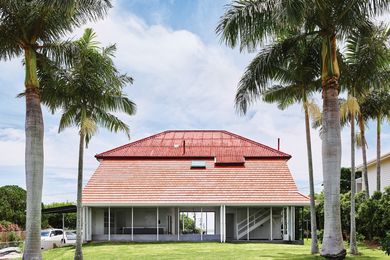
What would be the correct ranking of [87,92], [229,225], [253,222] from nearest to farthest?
[87,92] → [253,222] → [229,225]

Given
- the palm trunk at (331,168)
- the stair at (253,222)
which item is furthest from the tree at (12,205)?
the palm trunk at (331,168)

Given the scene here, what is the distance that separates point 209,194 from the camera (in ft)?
104

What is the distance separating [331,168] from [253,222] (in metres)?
17.9

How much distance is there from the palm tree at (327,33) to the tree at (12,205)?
32.2 metres

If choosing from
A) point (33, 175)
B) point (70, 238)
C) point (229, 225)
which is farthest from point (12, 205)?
point (33, 175)

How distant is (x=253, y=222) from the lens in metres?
32.9

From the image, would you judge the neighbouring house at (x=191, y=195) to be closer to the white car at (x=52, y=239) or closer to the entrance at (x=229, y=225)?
the entrance at (x=229, y=225)

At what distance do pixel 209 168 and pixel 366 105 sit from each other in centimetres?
1106

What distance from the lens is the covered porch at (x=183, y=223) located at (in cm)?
3203

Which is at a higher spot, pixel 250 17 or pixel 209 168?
pixel 250 17

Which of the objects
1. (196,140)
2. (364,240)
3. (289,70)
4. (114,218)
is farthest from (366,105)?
(114,218)

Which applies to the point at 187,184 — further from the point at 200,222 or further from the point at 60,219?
the point at 60,219

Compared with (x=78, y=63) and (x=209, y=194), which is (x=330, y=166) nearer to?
(x=78, y=63)

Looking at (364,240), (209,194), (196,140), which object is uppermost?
(196,140)
